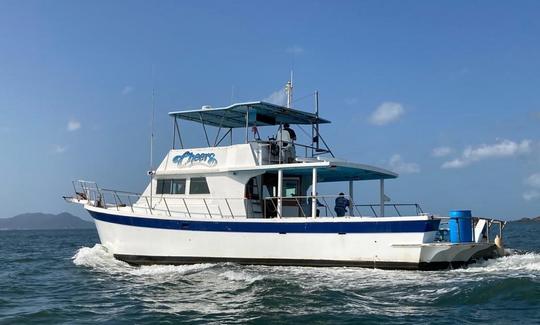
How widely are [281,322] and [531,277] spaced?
6.53 m

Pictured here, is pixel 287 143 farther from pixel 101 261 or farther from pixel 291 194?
pixel 101 261

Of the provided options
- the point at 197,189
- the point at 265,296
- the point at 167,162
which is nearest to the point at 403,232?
the point at 265,296

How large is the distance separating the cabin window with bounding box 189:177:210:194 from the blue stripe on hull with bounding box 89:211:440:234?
126 cm

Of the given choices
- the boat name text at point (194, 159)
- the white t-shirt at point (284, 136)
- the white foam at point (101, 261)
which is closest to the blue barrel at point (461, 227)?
the white t-shirt at point (284, 136)

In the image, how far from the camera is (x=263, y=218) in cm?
1642

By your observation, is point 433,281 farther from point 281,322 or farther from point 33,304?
point 33,304

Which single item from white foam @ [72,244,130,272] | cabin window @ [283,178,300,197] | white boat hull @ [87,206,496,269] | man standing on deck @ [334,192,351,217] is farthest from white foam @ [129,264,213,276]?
man standing on deck @ [334,192,351,217]

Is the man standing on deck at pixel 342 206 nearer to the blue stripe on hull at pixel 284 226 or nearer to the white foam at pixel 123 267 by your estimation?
the blue stripe on hull at pixel 284 226

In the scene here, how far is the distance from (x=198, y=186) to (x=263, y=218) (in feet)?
7.83

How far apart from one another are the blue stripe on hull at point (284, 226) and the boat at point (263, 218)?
0.09 feet

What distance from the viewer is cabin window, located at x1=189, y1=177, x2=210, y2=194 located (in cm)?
1709

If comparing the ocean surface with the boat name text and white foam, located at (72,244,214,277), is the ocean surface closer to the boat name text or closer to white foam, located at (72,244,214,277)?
white foam, located at (72,244,214,277)

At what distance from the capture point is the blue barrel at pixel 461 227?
14492 mm

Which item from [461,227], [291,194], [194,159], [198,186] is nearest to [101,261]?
[198,186]
